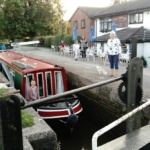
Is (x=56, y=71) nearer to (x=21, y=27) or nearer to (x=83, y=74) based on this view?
(x=83, y=74)

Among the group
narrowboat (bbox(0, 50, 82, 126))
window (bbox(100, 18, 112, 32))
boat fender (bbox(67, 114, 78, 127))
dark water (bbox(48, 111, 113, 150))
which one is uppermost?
window (bbox(100, 18, 112, 32))

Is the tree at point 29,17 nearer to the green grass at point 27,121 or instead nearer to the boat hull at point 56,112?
the boat hull at point 56,112

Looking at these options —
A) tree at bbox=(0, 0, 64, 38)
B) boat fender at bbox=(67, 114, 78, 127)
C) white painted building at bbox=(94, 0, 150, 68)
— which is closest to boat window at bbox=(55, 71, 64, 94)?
boat fender at bbox=(67, 114, 78, 127)

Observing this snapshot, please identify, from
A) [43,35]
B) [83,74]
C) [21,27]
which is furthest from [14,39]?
[83,74]

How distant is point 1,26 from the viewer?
33.7 metres

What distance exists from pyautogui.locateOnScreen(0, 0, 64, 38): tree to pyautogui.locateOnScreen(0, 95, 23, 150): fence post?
33.6 m

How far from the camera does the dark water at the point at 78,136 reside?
804cm

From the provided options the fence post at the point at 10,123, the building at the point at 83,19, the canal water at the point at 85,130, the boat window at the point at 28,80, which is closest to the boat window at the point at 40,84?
the boat window at the point at 28,80

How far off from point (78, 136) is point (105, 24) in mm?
19557

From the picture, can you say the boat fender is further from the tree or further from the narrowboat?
the tree

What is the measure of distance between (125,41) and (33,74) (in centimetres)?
1256

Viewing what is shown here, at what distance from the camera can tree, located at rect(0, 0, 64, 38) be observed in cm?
3378

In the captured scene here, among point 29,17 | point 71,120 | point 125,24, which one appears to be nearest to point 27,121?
point 71,120

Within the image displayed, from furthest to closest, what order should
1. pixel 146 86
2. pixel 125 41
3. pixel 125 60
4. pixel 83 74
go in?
pixel 125 41 → pixel 125 60 → pixel 83 74 → pixel 146 86
